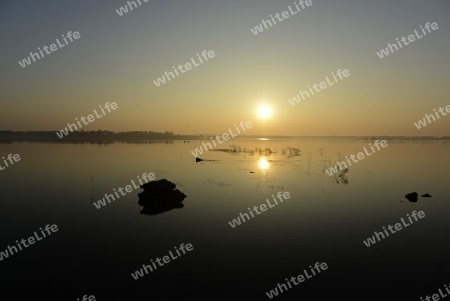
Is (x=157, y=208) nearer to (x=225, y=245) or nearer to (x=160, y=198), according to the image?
(x=160, y=198)

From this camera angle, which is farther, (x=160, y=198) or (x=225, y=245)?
(x=160, y=198)

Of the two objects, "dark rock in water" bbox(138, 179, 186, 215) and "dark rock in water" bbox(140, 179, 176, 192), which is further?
"dark rock in water" bbox(140, 179, 176, 192)

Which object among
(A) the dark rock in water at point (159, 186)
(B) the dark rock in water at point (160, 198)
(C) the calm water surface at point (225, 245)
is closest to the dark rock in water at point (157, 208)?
(B) the dark rock in water at point (160, 198)

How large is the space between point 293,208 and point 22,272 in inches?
712

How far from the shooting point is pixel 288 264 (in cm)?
1532

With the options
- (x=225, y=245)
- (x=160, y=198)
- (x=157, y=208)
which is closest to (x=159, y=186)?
(x=160, y=198)

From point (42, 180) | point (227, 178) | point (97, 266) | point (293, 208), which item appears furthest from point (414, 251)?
point (42, 180)

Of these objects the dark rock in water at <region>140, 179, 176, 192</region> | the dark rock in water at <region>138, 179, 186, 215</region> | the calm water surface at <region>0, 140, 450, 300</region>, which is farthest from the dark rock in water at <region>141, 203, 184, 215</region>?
the dark rock in water at <region>140, 179, 176, 192</region>

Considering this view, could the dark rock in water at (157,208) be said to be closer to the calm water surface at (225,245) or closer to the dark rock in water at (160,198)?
the dark rock in water at (160,198)

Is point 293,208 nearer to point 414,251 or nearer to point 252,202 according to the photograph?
point 252,202

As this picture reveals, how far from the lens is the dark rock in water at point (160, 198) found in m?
26.2

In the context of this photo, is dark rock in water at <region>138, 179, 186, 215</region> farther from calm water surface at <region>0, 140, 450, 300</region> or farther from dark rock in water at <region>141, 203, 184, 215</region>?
calm water surface at <region>0, 140, 450, 300</region>

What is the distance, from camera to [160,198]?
88.6 ft

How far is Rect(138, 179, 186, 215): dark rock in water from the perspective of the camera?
2616 cm
